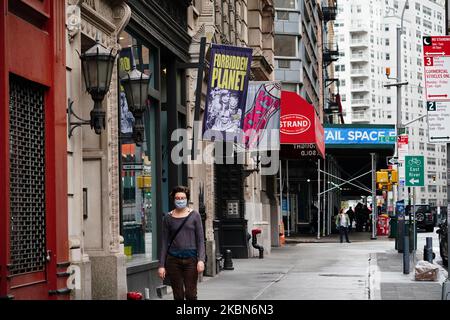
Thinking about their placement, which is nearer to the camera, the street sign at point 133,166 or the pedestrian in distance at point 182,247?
the pedestrian in distance at point 182,247

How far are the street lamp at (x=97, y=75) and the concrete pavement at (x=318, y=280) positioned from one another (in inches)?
222

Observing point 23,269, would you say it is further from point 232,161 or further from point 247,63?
point 232,161

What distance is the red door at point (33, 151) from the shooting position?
9781 millimetres

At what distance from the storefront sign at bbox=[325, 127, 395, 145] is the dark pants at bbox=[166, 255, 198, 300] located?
33.7 meters

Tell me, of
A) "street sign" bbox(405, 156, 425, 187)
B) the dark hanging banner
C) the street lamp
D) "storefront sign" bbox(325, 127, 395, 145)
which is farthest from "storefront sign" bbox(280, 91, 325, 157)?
the street lamp

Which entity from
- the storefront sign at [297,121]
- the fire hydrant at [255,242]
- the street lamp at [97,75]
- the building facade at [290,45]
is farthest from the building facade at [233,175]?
the building facade at [290,45]

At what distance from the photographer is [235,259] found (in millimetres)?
28766

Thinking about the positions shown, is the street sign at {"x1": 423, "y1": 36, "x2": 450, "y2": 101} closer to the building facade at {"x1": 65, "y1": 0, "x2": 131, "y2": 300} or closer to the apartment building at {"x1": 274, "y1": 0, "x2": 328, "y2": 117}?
the building facade at {"x1": 65, "y1": 0, "x2": 131, "y2": 300}

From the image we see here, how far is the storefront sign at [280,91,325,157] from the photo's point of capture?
32656 mm

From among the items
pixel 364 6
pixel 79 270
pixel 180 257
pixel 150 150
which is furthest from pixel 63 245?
pixel 364 6

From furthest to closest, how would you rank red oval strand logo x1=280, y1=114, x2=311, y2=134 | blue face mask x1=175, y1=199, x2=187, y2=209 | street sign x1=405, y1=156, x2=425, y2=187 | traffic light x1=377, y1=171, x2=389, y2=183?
traffic light x1=377, y1=171, x2=389, y2=183, red oval strand logo x1=280, y1=114, x2=311, y2=134, street sign x1=405, y1=156, x2=425, y2=187, blue face mask x1=175, y1=199, x2=187, y2=209

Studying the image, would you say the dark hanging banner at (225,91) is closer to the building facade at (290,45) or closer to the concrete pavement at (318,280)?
the concrete pavement at (318,280)

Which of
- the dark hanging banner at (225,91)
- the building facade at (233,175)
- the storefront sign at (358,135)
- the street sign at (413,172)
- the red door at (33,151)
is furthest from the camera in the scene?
the storefront sign at (358,135)

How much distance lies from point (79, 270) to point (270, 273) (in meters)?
12.0
